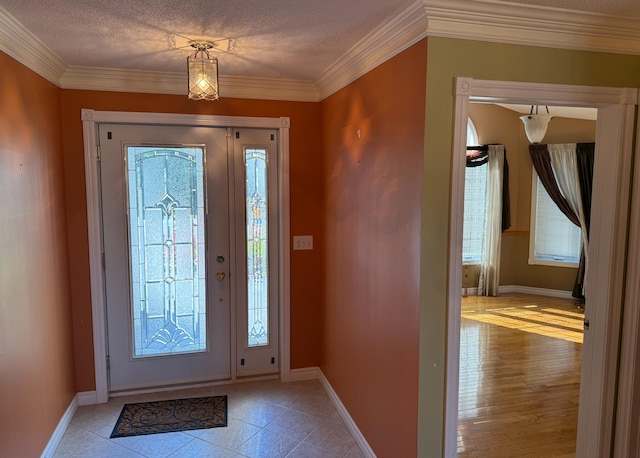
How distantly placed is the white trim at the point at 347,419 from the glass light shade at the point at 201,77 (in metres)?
2.29

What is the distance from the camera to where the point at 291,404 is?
3.36 m

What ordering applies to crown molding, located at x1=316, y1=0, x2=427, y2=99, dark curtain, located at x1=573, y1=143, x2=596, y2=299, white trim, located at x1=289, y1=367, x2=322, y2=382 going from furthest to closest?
dark curtain, located at x1=573, y1=143, x2=596, y2=299
white trim, located at x1=289, y1=367, x2=322, y2=382
crown molding, located at x1=316, y1=0, x2=427, y2=99

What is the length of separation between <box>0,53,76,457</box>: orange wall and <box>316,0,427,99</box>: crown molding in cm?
183

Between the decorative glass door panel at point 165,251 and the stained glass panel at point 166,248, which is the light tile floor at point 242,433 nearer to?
the decorative glass door panel at point 165,251

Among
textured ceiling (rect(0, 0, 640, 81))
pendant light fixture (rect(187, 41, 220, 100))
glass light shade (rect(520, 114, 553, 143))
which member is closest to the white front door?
textured ceiling (rect(0, 0, 640, 81))

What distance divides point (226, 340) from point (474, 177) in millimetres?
4605

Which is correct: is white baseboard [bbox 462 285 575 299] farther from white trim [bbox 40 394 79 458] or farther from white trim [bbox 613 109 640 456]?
white trim [bbox 40 394 79 458]

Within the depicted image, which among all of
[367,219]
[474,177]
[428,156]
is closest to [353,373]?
[367,219]

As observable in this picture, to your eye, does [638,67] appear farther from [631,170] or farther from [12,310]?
[12,310]

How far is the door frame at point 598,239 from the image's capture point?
196 centimetres

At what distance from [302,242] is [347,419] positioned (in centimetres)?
140

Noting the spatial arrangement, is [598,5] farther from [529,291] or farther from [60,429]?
[529,291]

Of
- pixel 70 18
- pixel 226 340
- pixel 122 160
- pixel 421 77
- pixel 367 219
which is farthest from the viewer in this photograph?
pixel 226 340

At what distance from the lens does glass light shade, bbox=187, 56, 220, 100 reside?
7.76 ft
